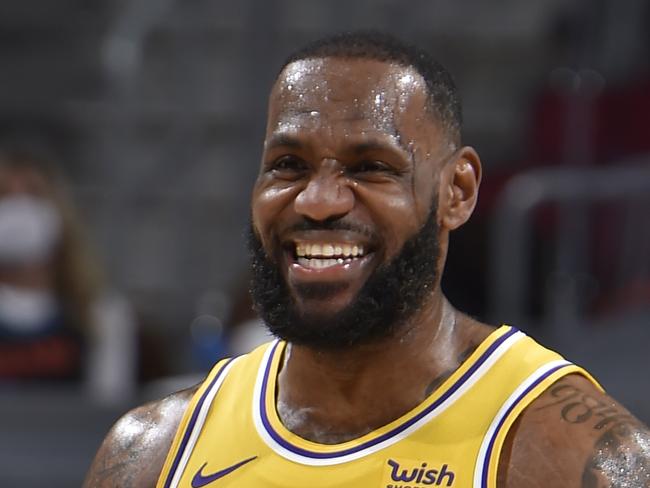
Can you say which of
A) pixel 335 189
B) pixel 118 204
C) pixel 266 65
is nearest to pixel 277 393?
pixel 335 189

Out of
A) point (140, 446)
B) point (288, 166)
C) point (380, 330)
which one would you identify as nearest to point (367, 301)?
point (380, 330)

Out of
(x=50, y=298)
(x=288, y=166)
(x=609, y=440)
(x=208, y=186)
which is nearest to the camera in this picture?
(x=609, y=440)

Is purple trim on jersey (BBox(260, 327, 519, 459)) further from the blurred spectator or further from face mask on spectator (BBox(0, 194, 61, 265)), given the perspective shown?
face mask on spectator (BBox(0, 194, 61, 265))

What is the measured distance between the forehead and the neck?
1.36 ft

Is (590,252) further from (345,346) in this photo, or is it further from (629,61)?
(345,346)

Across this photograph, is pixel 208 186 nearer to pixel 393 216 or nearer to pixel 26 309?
pixel 26 309

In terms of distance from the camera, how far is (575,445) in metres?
2.78

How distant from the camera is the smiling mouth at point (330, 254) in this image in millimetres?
2908

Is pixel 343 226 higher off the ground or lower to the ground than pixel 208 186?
higher

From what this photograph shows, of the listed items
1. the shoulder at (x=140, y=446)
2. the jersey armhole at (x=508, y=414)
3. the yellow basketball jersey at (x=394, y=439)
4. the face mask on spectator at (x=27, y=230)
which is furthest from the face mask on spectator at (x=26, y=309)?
the jersey armhole at (x=508, y=414)

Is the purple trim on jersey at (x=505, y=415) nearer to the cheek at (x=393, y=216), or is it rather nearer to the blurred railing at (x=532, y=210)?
the cheek at (x=393, y=216)

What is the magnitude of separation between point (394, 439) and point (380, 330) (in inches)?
8.6

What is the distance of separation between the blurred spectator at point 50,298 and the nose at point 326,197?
12.6 feet

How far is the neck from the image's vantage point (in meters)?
3.04
